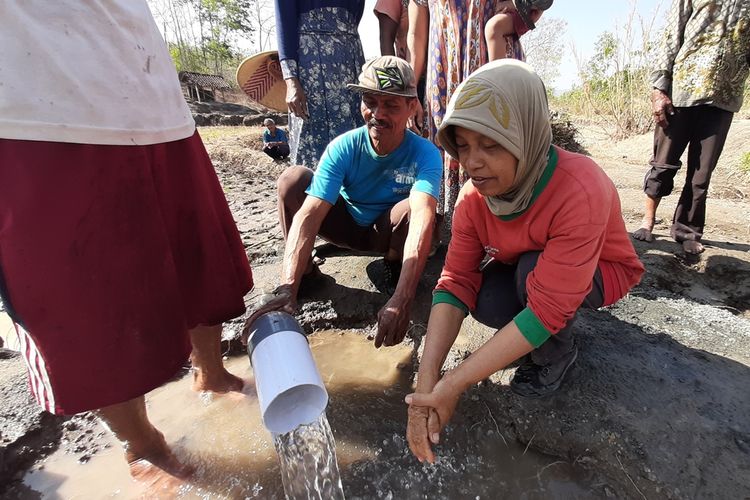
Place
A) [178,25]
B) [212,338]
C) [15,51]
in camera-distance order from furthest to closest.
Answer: [178,25]
[212,338]
[15,51]

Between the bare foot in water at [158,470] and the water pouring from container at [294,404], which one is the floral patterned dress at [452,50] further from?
Result: the bare foot in water at [158,470]

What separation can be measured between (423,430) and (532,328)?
44 centimetres

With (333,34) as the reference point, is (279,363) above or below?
below

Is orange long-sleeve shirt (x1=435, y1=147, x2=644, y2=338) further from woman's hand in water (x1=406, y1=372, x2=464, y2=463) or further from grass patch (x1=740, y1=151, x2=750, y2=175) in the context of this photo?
grass patch (x1=740, y1=151, x2=750, y2=175)

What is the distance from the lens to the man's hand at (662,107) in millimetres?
2586

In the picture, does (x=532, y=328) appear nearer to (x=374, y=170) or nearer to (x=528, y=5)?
(x=374, y=170)

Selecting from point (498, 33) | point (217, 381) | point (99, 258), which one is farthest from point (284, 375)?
point (498, 33)

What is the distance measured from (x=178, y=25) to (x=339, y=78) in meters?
31.1

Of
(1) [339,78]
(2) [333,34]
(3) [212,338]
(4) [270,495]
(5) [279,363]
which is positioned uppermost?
(2) [333,34]

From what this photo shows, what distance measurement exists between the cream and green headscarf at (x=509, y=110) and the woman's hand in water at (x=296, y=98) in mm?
1407

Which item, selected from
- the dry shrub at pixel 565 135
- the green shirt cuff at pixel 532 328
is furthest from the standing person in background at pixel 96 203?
the dry shrub at pixel 565 135

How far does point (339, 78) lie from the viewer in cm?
241

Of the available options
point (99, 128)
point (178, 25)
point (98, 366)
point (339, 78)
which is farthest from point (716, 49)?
point (178, 25)

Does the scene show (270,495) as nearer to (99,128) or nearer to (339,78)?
(99,128)
